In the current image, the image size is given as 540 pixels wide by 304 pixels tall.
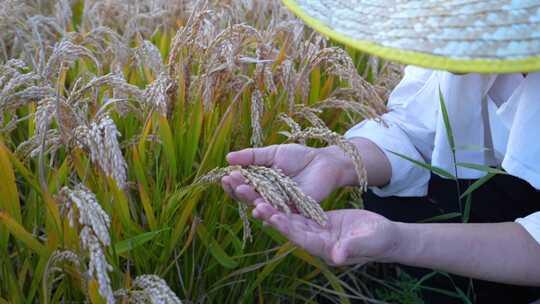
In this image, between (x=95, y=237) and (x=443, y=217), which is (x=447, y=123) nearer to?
(x=443, y=217)

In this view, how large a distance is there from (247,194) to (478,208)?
2.29 ft

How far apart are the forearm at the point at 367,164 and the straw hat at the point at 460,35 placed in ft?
1.63

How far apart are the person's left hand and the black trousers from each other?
514 millimetres

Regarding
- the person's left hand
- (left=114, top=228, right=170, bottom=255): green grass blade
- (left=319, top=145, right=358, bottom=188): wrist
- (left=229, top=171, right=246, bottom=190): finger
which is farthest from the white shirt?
(left=114, top=228, right=170, bottom=255): green grass blade

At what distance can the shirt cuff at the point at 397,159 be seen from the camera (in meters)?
1.81

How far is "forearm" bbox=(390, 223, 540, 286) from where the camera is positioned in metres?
1.39

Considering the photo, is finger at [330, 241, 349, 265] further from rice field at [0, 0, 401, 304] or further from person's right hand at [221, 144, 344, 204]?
person's right hand at [221, 144, 344, 204]

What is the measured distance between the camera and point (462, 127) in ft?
5.63

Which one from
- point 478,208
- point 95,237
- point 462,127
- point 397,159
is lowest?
point 478,208

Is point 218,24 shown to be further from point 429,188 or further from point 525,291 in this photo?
point 525,291

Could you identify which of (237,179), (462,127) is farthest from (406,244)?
(462,127)

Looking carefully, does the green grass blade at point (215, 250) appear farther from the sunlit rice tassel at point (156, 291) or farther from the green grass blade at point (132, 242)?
the sunlit rice tassel at point (156, 291)

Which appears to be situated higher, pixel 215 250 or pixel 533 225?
pixel 533 225

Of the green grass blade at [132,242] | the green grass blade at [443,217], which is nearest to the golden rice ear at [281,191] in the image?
the green grass blade at [132,242]
